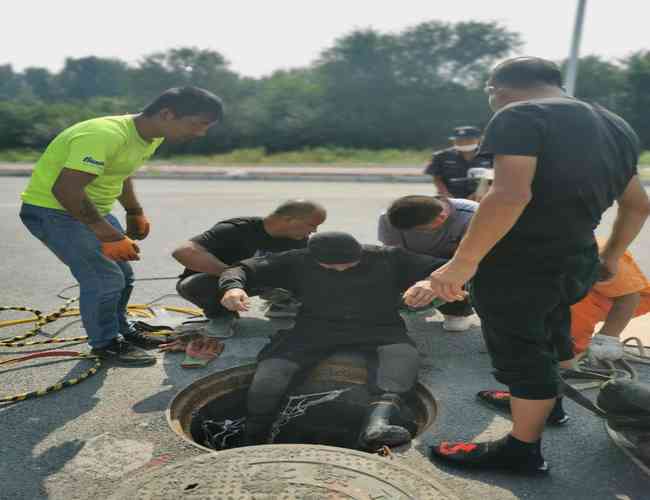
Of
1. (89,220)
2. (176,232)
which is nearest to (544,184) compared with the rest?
(89,220)

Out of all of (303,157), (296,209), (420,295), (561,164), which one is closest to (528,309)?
(420,295)

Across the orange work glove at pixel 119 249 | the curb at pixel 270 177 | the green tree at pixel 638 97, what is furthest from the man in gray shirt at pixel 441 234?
the green tree at pixel 638 97

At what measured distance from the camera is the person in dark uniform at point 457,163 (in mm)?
6062

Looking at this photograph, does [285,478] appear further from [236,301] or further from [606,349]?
[606,349]

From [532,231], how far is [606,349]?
65.8 inches

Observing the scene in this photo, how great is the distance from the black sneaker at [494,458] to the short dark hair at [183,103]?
223 cm

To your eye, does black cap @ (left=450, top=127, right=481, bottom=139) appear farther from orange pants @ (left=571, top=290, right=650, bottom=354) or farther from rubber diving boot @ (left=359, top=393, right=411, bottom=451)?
rubber diving boot @ (left=359, top=393, right=411, bottom=451)

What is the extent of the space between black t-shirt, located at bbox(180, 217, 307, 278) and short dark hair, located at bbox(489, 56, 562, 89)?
2.18 m

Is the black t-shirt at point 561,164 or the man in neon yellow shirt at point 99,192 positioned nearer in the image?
the black t-shirt at point 561,164

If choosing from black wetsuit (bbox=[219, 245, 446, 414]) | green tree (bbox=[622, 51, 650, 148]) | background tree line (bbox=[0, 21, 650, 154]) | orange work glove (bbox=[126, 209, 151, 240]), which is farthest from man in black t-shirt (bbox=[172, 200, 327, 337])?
green tree (bbox=[622, 51, 650, 148])

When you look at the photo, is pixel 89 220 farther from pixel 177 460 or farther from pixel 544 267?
pixel 544 267

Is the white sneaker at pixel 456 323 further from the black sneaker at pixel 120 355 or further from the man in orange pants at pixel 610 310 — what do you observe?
the black sneaker at pixel 120 355

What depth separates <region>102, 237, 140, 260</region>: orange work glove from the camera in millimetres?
3238

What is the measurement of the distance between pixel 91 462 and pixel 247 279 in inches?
52.8
